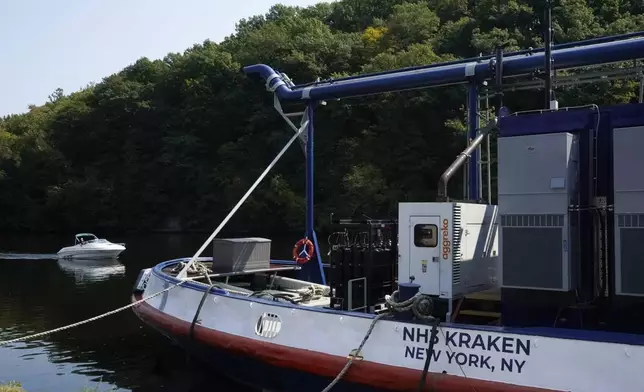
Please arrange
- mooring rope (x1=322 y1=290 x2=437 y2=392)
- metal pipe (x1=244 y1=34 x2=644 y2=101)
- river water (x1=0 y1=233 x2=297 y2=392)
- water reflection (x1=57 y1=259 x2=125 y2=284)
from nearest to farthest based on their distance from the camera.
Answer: mooring rope (x1=322 y1=290 x2=437 y2=392)
metal pipe (x1=244 y1=34 x2=644 y2=101)
river water (x1=0 y1=233 x2=297 y2=392)
water reflection (x1=57 y1=259 x2=125 y2=284)

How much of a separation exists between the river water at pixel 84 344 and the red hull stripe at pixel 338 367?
2.16 meters

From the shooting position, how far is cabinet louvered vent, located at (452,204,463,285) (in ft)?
26.3

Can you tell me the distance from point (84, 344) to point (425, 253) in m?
10.3

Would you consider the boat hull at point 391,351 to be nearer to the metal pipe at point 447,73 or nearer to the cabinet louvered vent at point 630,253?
the cabinet louvered vent at point 630,253

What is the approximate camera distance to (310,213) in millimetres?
13234

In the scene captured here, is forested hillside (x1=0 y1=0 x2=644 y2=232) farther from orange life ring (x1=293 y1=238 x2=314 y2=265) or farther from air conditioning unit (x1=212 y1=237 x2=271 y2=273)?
orange life ring (x1=293 y1=238 x2=314 y2=265)

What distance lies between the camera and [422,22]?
5472 cm

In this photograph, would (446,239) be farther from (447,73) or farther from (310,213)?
(310,213)

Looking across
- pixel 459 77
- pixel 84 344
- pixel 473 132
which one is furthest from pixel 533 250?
pixel 84 344

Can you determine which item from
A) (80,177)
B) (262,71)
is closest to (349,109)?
(80,177)

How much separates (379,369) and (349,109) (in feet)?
138

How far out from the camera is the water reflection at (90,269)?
2955cm

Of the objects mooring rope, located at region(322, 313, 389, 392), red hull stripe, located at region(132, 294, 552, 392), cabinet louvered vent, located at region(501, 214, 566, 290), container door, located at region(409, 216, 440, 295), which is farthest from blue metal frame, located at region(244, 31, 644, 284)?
red hull stripe, located at region(132, 294, 552, 392)

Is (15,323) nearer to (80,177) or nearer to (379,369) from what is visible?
(379,369)
